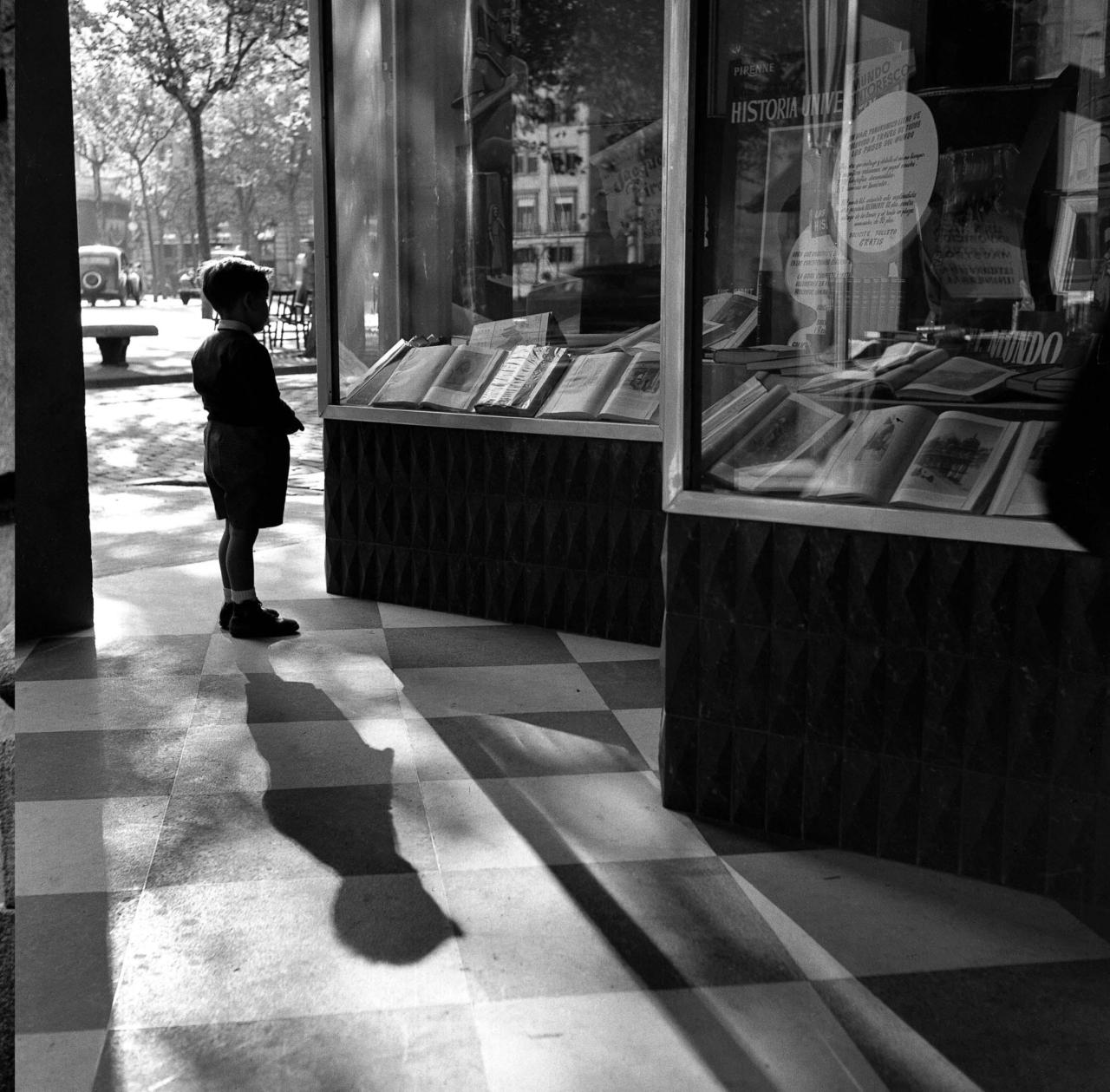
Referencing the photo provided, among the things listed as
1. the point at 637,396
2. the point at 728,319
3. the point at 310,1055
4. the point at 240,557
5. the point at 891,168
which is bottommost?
the point at 310,1055

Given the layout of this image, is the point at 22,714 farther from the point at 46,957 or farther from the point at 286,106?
the point at 286,106

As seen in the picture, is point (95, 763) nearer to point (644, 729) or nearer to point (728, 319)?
point (644, 729)

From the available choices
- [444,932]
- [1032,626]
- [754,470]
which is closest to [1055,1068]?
[1032,626]

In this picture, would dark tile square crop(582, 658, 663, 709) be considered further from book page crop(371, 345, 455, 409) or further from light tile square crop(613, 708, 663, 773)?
book page crop(371, 345, 455, 409)

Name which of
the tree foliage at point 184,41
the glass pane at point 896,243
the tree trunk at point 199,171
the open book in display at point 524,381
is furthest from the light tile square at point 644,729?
the tree trunk at point 199,171

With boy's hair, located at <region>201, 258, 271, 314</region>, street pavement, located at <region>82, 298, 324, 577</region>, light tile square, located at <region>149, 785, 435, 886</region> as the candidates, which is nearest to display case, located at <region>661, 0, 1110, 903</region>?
light tile square, located at <region>149, 785, 435, 886</region>

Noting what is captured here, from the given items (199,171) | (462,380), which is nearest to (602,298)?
(462,380)

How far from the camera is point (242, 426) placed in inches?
211

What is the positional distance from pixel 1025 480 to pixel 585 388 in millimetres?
2672

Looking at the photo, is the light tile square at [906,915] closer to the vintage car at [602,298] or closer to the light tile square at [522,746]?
the light tile square at [522,746]

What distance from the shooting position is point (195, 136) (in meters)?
28.9

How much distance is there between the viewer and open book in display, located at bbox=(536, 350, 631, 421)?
552cm

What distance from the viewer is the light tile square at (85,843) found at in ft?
10.8

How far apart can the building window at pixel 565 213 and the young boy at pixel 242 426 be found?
1.39 meters
